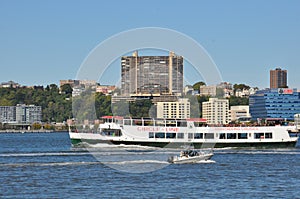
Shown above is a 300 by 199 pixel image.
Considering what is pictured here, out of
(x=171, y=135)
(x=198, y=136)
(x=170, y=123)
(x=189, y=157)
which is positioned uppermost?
(x=170, y=123)

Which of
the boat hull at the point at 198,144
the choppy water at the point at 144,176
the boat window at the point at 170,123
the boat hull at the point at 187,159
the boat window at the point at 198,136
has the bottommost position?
the choppy water at the point at 144,176

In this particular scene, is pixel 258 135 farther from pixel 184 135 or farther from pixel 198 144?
pixel 184 135

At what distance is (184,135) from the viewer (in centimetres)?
10050

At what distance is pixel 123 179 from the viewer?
59969mm

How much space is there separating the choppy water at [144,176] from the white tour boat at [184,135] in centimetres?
1247

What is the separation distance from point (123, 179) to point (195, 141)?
4041 cm

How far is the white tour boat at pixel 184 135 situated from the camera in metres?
99.2

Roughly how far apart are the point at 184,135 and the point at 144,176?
38.9m

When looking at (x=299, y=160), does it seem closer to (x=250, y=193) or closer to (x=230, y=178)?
(x=230, y=178)

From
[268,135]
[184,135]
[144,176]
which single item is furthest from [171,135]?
[144,176]

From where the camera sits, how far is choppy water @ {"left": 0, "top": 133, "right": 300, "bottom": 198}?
2065 inches

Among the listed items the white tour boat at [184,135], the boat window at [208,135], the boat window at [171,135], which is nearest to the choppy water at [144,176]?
the white tour boat at [184,135]

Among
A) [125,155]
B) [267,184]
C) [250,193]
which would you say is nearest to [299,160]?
[125,155]

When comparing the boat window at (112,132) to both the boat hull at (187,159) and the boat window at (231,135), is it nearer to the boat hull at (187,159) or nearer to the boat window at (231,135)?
the boat window at (231,135)
